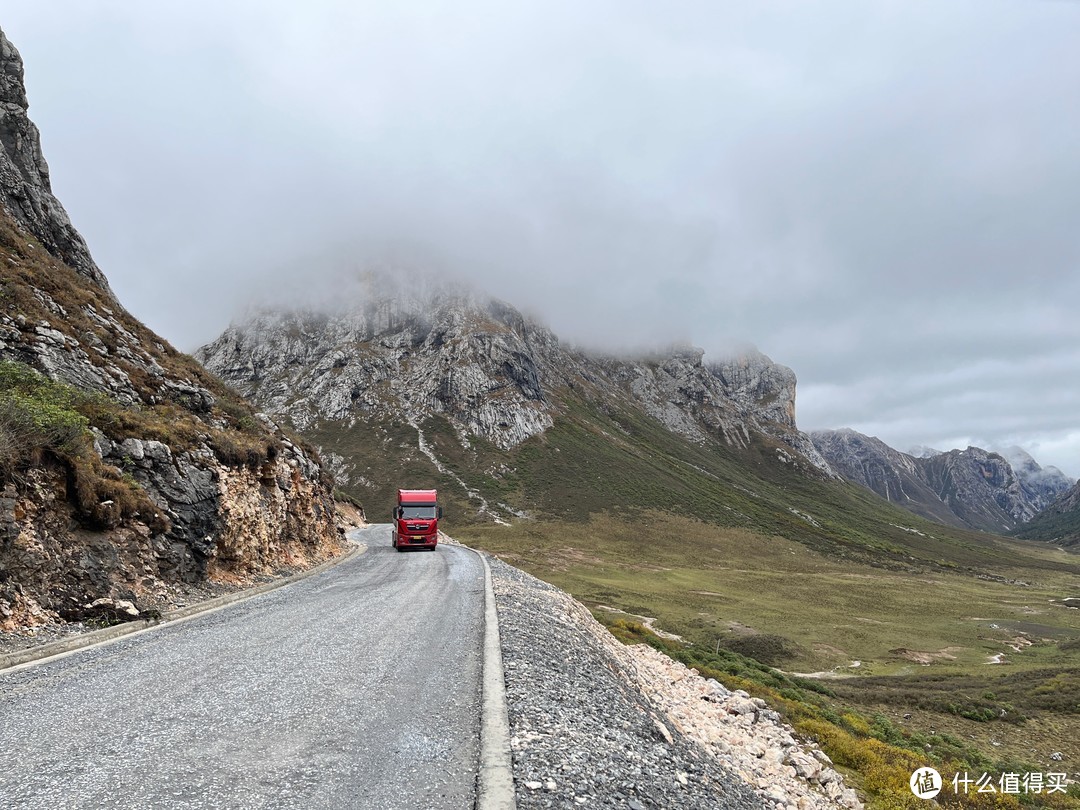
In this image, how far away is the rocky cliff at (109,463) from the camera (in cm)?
1314

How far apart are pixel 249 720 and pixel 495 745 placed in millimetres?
3610

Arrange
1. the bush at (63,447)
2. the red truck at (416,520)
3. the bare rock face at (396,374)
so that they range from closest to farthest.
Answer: the bush at (63,447) → the red truck at (416,520) → the bare rock face at (396,374)

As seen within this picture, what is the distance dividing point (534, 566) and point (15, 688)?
2612 inches

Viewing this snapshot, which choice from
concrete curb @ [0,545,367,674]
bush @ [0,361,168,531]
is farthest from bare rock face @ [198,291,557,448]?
bush @ [0,361,168,531]

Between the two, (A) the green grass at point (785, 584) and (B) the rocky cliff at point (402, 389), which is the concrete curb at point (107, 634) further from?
(B) the rocky cliff at point (402, 389)

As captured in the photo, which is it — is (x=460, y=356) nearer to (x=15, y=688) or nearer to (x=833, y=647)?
(x=833, y=647)

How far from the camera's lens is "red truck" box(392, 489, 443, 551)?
41031mm

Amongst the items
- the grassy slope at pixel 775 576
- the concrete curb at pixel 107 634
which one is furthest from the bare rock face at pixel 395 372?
the concrete curb at pixel 107 634

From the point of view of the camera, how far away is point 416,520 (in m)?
41.1

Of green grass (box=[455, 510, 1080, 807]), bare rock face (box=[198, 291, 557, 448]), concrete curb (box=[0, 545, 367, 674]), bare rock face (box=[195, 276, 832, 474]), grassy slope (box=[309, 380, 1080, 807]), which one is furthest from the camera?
bare rock face (box=[198, 291, 557, 448])

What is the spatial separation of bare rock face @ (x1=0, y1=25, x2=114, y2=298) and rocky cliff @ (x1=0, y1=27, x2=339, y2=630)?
0.18 metres

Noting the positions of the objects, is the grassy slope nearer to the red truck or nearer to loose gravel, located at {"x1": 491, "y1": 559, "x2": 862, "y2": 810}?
loose gravel, located at {"x1": 491, "y1": 559, "x2": 862, "y2": 810}

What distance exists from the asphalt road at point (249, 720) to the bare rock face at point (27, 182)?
3635 centimetres

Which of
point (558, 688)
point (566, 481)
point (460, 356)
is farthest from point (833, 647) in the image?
point (460, 356)
